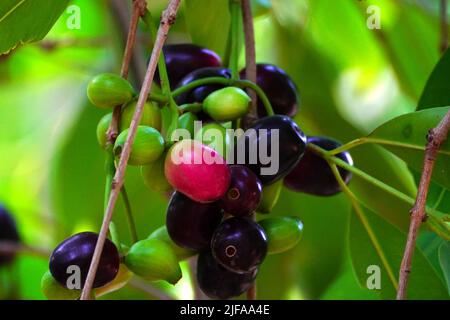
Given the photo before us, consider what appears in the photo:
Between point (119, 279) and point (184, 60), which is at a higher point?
point (184, 60)

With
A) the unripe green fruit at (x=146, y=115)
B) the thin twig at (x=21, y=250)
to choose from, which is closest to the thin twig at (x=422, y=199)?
the unripe green fruit at (x=146, y=115)

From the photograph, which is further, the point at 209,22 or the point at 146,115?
the point at 209,22

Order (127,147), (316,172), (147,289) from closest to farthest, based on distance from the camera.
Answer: (127,147) → (316,172) → (147,289)

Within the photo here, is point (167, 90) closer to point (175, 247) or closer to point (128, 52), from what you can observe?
point (128, 52)

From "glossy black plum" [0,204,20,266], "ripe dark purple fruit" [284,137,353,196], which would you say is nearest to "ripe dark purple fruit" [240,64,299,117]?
"ripe dark purple fruit" [284,137,353,196]

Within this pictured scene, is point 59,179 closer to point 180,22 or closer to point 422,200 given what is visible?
point 180,22

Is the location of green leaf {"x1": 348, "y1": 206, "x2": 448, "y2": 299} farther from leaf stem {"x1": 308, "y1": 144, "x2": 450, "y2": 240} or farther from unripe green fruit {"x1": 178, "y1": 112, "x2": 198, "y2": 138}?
unripe green fruit {"x1": 178, "y1": 112, "x2": 198, "y2": 138}

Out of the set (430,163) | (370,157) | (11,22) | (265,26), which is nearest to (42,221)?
(265,26)

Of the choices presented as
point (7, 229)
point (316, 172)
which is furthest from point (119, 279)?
point (7, 229)
